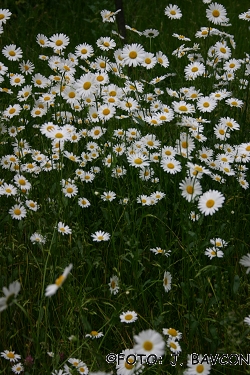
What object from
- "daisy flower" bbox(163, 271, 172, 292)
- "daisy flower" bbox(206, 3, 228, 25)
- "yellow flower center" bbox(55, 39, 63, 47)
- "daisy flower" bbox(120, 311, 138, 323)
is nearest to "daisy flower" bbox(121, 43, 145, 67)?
"yellow flower center" bbox(55, 39, 63, 47)

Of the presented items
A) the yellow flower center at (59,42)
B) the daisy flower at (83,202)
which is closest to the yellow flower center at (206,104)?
the daisy flower at (83,202)

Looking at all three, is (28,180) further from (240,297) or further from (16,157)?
(240,297)

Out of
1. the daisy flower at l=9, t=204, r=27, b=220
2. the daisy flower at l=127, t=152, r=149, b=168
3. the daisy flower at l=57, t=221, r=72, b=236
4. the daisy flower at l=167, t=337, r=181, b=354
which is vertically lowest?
the daisy flower at l=167, t=337, r=181, b=354

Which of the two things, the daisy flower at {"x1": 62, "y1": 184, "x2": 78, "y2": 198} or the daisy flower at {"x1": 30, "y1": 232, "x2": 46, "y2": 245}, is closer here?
the daisy flower at {"x1": 30, "y1": 232, "x2": 46, "y2": 245}

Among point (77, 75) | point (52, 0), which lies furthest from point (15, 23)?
point (77, 75)

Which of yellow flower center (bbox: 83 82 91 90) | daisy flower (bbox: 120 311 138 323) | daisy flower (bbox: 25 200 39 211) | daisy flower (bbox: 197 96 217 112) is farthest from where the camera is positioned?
daisy flower (bbox: 197 96 217 112)

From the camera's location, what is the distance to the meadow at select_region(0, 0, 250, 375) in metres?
1.86

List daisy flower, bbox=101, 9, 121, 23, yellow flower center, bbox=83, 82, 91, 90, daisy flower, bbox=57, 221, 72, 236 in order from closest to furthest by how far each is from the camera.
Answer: daisy flower, bbox=57, 221, 72, 236 → yellow flower center, bbox=83, 82, 91, 90 → daisy flower, bbox=101, 9, 121, 23

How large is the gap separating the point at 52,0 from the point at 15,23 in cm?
82

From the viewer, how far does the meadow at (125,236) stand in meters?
1.86

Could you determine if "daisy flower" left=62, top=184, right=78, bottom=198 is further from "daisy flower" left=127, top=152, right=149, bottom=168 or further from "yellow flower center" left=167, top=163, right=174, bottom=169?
"yellow flower center" left=167, top=163, right=174, bottom=169

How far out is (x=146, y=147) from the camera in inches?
107

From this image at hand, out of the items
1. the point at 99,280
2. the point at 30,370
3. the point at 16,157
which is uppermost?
the point at 16,157

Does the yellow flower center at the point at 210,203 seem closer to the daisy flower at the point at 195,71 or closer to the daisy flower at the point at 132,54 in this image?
the daisy flower at the point at 132,54
